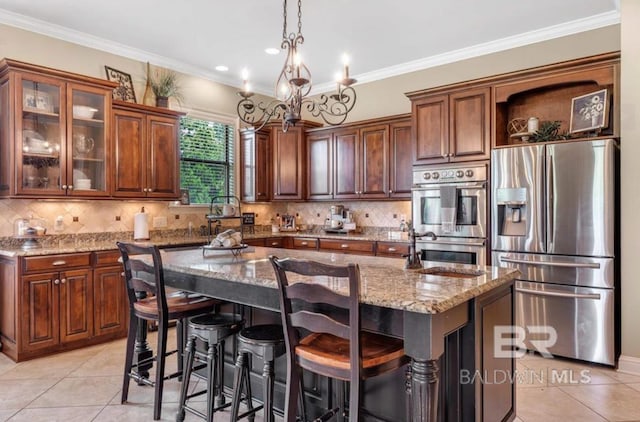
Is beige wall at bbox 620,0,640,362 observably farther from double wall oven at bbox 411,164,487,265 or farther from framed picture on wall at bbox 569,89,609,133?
double wall oven at bbox 411,164,487,265

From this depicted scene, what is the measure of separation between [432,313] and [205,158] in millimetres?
4569

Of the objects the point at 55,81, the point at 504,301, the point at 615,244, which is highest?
the point at 55,81

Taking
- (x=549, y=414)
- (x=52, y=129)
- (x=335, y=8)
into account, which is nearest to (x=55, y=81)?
(x=52, y=129)

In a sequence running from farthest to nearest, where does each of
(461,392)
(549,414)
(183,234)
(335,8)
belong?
(183,234)
(335,8)
(549,414)
(461,392)

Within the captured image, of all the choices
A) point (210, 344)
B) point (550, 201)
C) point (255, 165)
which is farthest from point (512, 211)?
point (255, 165)

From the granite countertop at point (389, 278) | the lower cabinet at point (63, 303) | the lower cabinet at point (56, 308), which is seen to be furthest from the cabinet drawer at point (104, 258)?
the granite countertop at point (389, 278)

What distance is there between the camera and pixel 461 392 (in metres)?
1.92

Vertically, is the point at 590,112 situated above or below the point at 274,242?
above

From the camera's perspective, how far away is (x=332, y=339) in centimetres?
192

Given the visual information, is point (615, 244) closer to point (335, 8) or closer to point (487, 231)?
point (487, 231)

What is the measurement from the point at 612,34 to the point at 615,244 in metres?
2.05

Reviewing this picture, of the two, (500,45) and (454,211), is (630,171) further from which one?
(500,45)

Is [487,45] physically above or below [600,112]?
above

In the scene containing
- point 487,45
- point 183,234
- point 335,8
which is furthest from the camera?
point 183,234
